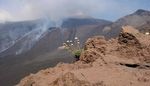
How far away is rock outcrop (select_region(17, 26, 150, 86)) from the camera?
721 cm

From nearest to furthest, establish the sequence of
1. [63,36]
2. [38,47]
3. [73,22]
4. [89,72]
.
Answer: [89,72] < [38,47] < [63,36] < [73,22]

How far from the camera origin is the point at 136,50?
8.29m

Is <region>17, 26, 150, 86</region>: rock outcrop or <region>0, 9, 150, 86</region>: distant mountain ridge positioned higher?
<region>0, 9, 150, 86</region>: distant mountain ridge

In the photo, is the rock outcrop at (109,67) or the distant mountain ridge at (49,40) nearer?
the rock outcrop at (109,67)

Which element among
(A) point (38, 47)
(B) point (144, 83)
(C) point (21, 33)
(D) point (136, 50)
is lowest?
(B) point (144, 83)

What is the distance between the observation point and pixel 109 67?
786cm

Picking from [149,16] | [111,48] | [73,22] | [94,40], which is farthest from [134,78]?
[73,22]

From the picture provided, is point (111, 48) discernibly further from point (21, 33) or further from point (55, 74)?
point (21, 33)

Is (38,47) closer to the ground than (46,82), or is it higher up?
higher up

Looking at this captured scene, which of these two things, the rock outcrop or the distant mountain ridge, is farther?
the distant mountain ridge

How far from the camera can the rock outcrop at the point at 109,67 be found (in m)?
7.21

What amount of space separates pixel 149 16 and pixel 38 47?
1602 inches

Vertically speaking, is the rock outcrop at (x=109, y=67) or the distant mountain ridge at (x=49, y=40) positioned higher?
the distant mountain ridge at (x=49, y=40)

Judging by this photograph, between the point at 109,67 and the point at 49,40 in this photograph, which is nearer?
the point at 109,67
